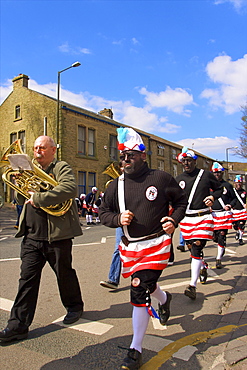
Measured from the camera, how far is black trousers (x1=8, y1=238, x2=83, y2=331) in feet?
10.7

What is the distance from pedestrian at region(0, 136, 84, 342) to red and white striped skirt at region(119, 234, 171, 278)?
820mm

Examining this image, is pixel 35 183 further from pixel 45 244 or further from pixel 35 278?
pixel 35 278

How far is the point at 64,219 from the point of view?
3.47 metres

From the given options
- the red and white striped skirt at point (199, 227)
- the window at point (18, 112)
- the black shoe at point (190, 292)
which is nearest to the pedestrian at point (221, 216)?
the red and white striped skirt at point (199, 227)

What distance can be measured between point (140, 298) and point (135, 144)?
1.37m

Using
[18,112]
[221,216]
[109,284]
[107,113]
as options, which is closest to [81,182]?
[18,112]

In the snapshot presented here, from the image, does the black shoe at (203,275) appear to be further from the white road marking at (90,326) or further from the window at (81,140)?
the window at (81,140)

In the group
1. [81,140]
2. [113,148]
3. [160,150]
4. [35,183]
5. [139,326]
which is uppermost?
[160,150]

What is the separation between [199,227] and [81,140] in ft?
68.1

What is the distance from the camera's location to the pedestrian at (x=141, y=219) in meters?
2.78

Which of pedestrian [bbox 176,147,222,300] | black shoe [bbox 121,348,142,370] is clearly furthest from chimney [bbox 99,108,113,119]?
black shoe [bbox 121,348,142,370]

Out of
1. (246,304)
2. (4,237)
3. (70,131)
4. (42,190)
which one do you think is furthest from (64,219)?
(70,131)

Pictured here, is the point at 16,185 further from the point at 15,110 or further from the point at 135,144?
the point at 15,110

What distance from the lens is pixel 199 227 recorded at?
15.1 ft
